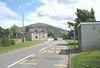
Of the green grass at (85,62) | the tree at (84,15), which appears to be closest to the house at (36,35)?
the tree at (84,15)

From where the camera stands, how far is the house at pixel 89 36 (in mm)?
37375

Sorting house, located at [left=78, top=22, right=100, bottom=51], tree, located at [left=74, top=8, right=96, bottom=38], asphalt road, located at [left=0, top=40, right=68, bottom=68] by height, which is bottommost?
asphalt road, located at [left=0, top=40, right=68, bottom=68]

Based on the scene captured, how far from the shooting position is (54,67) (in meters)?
19.5

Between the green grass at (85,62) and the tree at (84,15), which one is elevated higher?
the tree at (84,15)

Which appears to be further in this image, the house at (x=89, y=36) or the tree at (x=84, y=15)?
the tree at (x=84, y=15)

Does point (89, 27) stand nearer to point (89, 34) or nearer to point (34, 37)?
point (89, 34)

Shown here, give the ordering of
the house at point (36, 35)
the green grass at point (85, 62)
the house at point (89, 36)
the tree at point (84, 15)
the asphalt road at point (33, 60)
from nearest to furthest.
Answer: the green grass at point (85, 62) < the asphalt road at point (33, 60) < the house at point (89, 36) < the tree at point (84, 15) < the house at point (36, 35)

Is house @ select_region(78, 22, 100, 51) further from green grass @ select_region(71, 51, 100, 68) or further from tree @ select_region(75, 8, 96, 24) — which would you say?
tree @ select_region(75, 8, 96, 24)

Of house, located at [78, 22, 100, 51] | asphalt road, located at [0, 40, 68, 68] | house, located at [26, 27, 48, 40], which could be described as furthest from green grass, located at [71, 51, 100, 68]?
house, located at [26, 27, 48, 40]

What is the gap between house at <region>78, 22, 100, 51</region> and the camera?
37375 mm

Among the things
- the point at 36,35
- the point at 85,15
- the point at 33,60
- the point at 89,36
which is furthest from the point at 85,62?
the point at 36,35

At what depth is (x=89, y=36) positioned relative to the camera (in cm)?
3766

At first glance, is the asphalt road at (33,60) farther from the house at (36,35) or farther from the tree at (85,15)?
the house at (36,35)

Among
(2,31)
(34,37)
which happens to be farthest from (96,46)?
(34,37)
